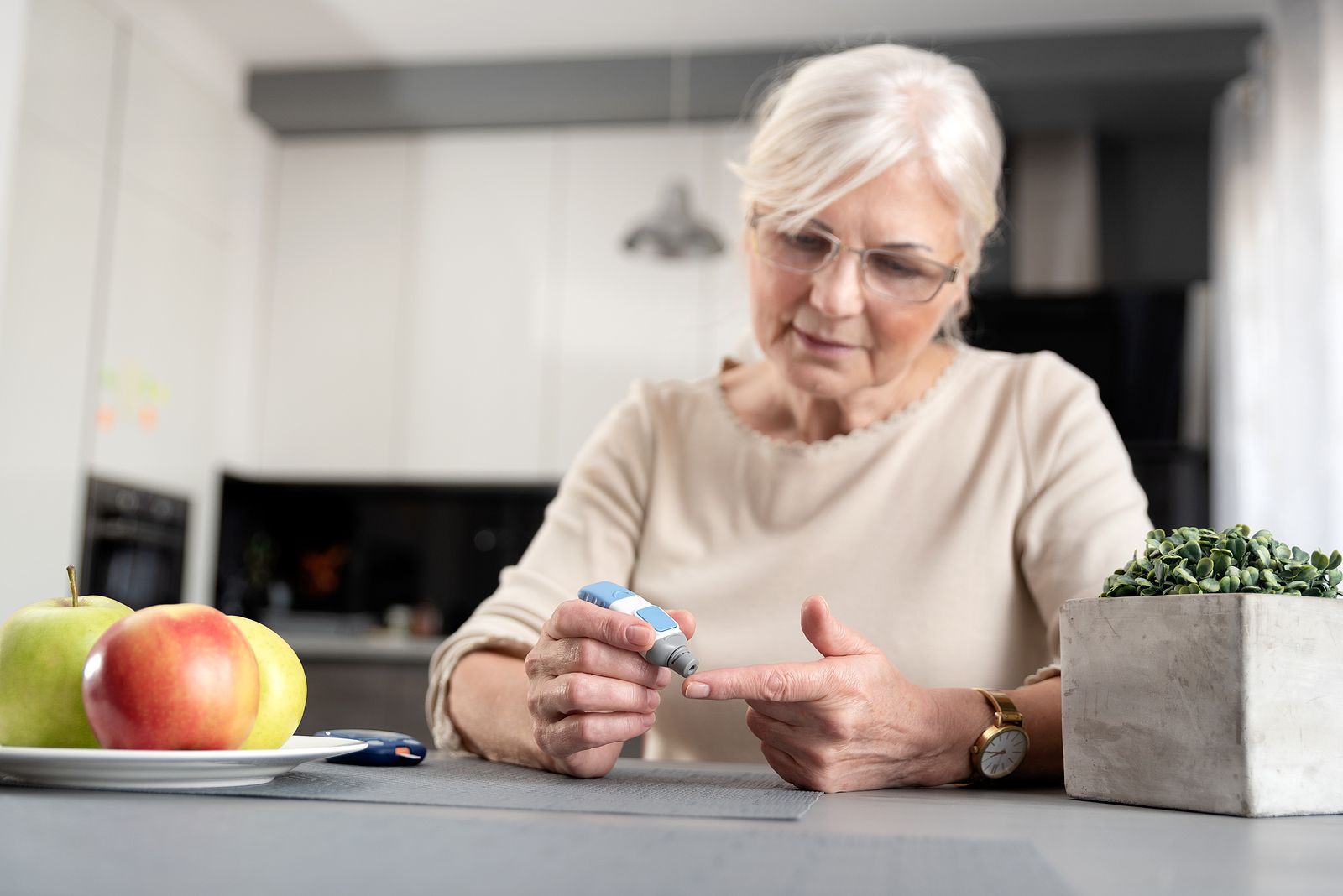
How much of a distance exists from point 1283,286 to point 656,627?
2722mm

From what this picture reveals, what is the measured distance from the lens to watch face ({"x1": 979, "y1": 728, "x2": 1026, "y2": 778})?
0.94 metres

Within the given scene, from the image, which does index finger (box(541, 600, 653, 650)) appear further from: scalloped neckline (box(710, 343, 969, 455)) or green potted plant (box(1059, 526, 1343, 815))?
scalloped neckline (box(710, 343, 969, 455))

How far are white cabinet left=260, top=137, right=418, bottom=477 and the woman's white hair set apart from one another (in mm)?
3066

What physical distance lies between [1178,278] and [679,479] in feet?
10.1

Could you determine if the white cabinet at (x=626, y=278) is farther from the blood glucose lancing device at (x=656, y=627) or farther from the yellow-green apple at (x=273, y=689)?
the yellow-green apple at (x=273, y=689)

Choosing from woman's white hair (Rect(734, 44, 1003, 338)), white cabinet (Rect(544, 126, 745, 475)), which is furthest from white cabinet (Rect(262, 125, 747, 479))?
woman's white hair (Rect(734, 44, 1003, 338))

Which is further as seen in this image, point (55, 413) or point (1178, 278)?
point (1178, 278)

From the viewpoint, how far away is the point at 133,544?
357 centimetres

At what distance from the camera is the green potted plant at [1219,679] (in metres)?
0.73

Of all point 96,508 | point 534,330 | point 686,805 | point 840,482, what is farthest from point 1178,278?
point 686,805

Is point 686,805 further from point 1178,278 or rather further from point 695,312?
point 1178,278

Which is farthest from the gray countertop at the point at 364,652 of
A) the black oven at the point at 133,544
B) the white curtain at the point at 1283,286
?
the white curtain at the point at 1283,286

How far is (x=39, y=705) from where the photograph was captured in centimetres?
72

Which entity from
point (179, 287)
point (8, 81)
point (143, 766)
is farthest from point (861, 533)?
point (179, 287)
